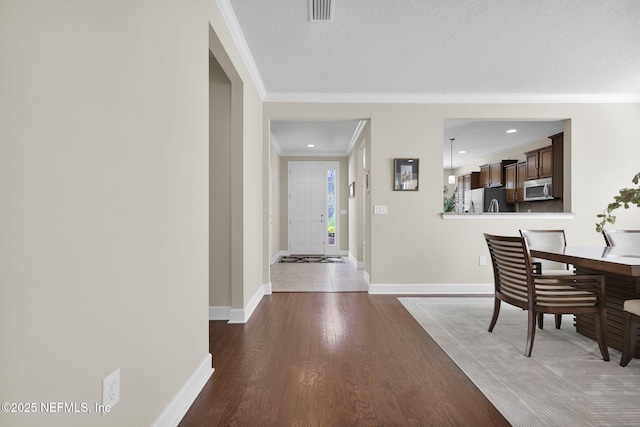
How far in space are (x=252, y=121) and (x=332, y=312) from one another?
2.23 metres

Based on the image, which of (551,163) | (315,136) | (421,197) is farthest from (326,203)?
(551,163)

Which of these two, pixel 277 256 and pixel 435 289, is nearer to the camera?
pixel 435 289

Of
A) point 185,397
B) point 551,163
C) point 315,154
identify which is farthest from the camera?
point 315,154

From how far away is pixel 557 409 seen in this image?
163 centimetres

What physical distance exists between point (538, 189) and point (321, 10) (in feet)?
16.8

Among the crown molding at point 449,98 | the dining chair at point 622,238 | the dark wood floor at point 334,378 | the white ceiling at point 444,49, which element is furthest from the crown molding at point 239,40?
the dining chair at point 622,238

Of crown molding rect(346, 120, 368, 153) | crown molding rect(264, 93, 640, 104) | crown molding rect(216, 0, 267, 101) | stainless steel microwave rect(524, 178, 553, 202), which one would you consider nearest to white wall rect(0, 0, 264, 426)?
crown molding rect(216, 0, 267, 101)

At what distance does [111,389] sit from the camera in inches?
41.4

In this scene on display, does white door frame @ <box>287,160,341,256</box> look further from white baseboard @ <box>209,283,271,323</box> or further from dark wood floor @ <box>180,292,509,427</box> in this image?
dark wood floor @ <box>180,292,509,427</box>

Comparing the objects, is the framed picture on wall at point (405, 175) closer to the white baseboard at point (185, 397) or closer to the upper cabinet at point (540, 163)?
the upper cabinet at point (540, 163)

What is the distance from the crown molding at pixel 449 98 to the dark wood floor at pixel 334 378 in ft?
8.81

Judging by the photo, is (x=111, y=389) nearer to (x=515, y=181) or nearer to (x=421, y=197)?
(x=421, y=197)

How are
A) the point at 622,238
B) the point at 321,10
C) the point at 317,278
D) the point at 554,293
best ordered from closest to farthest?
the point at 554,293
the point at 321,10
the point at 622,238
the point at 317,278

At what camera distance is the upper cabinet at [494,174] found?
7.03m
